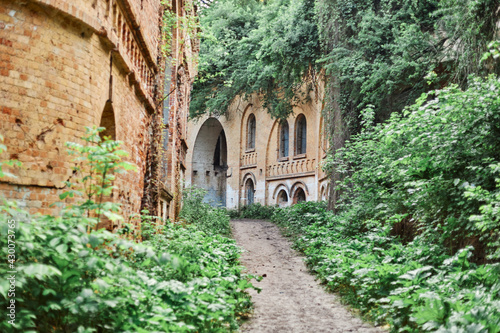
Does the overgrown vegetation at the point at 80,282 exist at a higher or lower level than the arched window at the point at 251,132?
→ lower

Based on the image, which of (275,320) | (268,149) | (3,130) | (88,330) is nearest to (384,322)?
(275,320)

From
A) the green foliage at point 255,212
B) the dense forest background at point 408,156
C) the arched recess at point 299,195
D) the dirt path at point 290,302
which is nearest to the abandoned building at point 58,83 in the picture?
the dirt path at point 290,302

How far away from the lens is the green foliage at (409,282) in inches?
158

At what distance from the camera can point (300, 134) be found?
85.5ft

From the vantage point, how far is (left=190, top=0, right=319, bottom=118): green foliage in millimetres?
16000

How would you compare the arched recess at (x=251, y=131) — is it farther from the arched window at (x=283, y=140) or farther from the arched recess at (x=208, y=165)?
the arched recess at (x=208, y=165)

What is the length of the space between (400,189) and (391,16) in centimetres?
707

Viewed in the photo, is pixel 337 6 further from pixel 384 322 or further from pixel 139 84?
pixel 384 322

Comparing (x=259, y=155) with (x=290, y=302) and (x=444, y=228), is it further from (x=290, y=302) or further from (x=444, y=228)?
(x=444, y=228)

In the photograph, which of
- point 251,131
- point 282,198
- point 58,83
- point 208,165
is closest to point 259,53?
point 282,198

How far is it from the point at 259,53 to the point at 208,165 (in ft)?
55.8

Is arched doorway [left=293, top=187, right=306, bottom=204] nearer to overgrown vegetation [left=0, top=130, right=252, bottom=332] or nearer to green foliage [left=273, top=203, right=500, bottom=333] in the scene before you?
green foliage [left=273, top=203, right=500, bottom=333]

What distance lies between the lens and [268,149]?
28.0 metres

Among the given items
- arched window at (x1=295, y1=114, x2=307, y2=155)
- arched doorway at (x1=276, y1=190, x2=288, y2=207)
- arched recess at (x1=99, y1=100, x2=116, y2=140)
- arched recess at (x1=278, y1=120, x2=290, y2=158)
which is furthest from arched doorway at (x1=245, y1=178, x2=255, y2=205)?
arched recess at (x1=99, y1=100, x2=116, y2=140)
